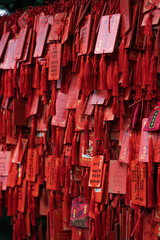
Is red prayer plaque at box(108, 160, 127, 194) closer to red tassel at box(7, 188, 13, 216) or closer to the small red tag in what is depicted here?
the small red tag

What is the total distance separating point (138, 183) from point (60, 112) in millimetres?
705

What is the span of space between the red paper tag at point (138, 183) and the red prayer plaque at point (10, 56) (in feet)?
3.69

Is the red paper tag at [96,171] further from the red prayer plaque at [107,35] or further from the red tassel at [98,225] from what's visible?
the red prayer plaque at [107,35]

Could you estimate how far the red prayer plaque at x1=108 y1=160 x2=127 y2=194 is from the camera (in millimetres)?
1910

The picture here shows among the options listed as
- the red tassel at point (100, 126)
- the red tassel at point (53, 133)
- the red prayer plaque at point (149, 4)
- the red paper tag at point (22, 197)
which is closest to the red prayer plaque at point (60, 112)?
the red tassel at point (53, 133)

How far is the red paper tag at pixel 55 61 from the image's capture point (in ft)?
6.99

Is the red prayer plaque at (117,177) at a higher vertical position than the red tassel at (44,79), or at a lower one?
lower

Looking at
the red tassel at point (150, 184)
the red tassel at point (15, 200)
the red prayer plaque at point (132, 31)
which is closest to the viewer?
the red tassel at point (150, 184)

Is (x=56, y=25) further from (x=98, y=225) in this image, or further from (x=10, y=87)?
(x=98, y=225)

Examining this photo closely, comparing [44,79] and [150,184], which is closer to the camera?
[150,184]

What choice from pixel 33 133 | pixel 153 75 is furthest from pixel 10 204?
pixel 153 75

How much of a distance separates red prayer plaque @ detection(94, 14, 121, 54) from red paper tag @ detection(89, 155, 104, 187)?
1.94ft

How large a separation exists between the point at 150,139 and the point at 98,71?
0.53 metres

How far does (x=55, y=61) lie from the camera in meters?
2.15
